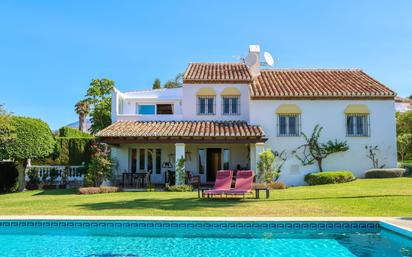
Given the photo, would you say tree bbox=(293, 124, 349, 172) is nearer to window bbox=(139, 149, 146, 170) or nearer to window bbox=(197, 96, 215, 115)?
window bbox=(197, 96, 215, 115)

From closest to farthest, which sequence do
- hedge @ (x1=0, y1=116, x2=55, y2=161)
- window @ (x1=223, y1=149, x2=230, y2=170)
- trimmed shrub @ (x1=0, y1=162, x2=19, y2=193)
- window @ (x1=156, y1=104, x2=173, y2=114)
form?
hedge @ (x1=0, y1=116, x2=55, y2=161) → trimmed shrub @ (x1=0, y1=162, x2=19, y2=193) → window @ (x1=223, y1=149, x2=230, y2=170) → window @ (x1=156, y1=104, x2=173, y2=114)

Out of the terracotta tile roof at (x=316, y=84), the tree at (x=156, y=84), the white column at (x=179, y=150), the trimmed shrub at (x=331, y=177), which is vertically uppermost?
the tree at (x=156, y=84)

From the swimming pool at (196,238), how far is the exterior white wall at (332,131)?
50.9 ft

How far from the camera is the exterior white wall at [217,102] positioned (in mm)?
27953

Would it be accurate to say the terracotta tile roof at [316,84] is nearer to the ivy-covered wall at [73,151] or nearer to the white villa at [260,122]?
the white villa at [260,122]

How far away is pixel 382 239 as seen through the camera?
10430 millimetres

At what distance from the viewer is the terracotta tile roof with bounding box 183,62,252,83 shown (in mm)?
27922

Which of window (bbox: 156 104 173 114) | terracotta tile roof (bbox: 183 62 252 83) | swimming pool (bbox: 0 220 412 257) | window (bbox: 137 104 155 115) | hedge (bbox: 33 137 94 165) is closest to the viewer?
swimming pool (bbox: 0 220 412 257)

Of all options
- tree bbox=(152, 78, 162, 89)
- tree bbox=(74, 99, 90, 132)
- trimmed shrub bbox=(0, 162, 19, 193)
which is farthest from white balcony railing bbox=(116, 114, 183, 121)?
tree bbox=(74, 99, 90, 132)

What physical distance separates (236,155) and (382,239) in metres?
17.6

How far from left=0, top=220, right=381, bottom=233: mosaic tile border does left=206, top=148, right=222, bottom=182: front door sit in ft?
53.1

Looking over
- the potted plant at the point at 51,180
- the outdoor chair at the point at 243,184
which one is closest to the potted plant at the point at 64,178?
the potted plant at the point at 51,180

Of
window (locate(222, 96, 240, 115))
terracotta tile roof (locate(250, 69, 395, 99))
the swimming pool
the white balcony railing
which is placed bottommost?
the swimming pool

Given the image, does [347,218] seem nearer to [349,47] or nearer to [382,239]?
[382,239]
